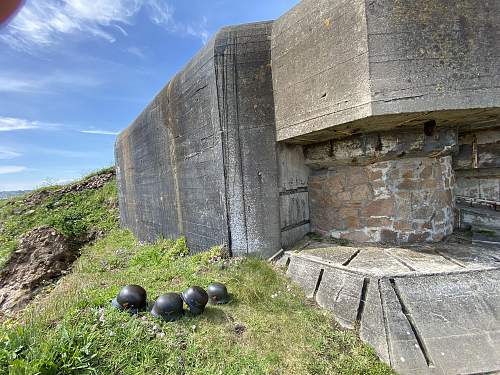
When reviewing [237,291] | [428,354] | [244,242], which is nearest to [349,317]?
[428,354]

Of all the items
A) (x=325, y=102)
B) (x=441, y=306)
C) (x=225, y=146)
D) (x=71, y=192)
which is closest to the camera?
(x=441, y=306)

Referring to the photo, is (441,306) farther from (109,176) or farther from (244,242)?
(109,176)

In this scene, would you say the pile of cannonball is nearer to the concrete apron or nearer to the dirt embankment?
the concrete apron

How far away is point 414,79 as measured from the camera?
2.67 meters

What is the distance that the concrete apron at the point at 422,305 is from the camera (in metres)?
2.26

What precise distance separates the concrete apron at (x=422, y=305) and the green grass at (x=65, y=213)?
28.5 feet

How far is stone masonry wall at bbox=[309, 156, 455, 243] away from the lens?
3.39 metres

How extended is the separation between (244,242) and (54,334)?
202 cm

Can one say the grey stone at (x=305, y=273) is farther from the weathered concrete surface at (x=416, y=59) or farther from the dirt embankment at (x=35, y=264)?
the dirt embankment at (x=35, y=264)

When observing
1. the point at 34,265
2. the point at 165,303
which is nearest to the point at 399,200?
the point at 165,303

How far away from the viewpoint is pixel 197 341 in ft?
7.98

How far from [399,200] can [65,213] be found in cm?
1071

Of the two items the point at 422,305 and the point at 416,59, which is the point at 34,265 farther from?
the point at 416,59

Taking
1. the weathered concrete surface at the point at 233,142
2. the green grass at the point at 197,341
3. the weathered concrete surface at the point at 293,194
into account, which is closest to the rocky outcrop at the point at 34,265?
the green grass at the point at 197,341
